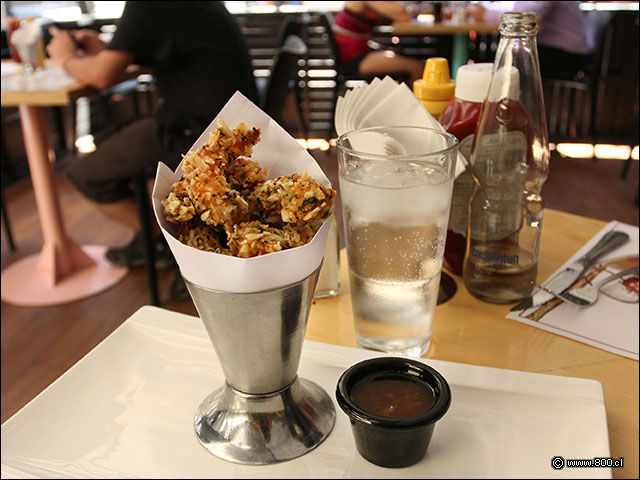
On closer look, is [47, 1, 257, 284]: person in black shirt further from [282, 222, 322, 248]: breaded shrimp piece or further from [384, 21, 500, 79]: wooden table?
[384, 21, 500, 79]: wooden table

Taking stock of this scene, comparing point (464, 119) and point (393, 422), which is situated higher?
point (464, 119)

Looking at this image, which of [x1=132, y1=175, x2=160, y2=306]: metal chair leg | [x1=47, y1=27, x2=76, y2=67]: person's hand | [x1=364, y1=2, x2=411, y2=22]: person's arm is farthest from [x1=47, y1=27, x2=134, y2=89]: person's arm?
[x1=364, y1=2, x2=411, y2=22]: person's arm

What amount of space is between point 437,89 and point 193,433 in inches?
22.9

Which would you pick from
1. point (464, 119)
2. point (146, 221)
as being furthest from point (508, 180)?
point (146, 221)

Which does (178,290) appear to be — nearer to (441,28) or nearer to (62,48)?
(62,48)

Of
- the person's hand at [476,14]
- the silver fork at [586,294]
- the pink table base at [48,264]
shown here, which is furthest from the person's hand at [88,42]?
the person's hand at [476,14]

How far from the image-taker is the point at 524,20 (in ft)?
2.36

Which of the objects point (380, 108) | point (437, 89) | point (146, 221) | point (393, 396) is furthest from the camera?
point (146, 221)

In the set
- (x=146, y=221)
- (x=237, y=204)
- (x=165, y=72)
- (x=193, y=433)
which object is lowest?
(x=146, y=221)

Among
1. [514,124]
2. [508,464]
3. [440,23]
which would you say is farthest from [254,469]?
[440,23]

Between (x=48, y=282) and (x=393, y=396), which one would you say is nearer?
(x=393, y=396)

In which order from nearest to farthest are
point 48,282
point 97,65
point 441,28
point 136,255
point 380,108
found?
point 380,108 < point 97,65 < point 48,282 < point 136,255 < point 441,28

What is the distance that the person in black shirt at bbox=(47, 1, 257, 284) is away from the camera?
199cm

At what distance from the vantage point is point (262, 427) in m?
0.57
